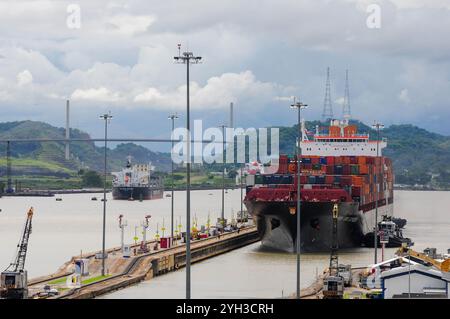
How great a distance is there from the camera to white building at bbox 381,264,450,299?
100ft

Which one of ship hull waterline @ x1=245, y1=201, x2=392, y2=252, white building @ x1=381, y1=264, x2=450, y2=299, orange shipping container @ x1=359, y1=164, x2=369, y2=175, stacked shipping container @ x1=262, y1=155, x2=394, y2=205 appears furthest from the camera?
orange shipping container @ x1=359, y1=164, x2=369, y2=175

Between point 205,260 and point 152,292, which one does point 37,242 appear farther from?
point 152,292

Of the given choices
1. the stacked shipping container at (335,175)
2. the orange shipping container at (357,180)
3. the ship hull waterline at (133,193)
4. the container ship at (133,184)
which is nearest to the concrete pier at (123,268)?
the stacked shipping container at (335,175)

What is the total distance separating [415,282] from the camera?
3077 cm

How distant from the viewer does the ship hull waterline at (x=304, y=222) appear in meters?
59.1

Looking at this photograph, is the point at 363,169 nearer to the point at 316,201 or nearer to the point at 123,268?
the point at 316,201

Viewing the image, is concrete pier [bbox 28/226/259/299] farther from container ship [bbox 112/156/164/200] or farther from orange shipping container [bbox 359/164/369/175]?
container ship [bbox 112/156/164/200]

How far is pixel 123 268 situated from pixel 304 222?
16.5 meters

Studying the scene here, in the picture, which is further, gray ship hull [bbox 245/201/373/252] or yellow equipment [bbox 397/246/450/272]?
gray ship hull [bbox 245/201/373/252]

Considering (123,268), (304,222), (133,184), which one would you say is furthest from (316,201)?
(133,184)

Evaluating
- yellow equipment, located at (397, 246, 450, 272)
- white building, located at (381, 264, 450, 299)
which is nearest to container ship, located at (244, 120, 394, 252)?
yellow equipment, located at (397, 246, 450, 272)

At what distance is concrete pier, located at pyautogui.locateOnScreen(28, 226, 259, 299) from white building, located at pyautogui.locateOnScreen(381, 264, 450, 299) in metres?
12.1

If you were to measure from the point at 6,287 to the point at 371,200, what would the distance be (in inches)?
1609
